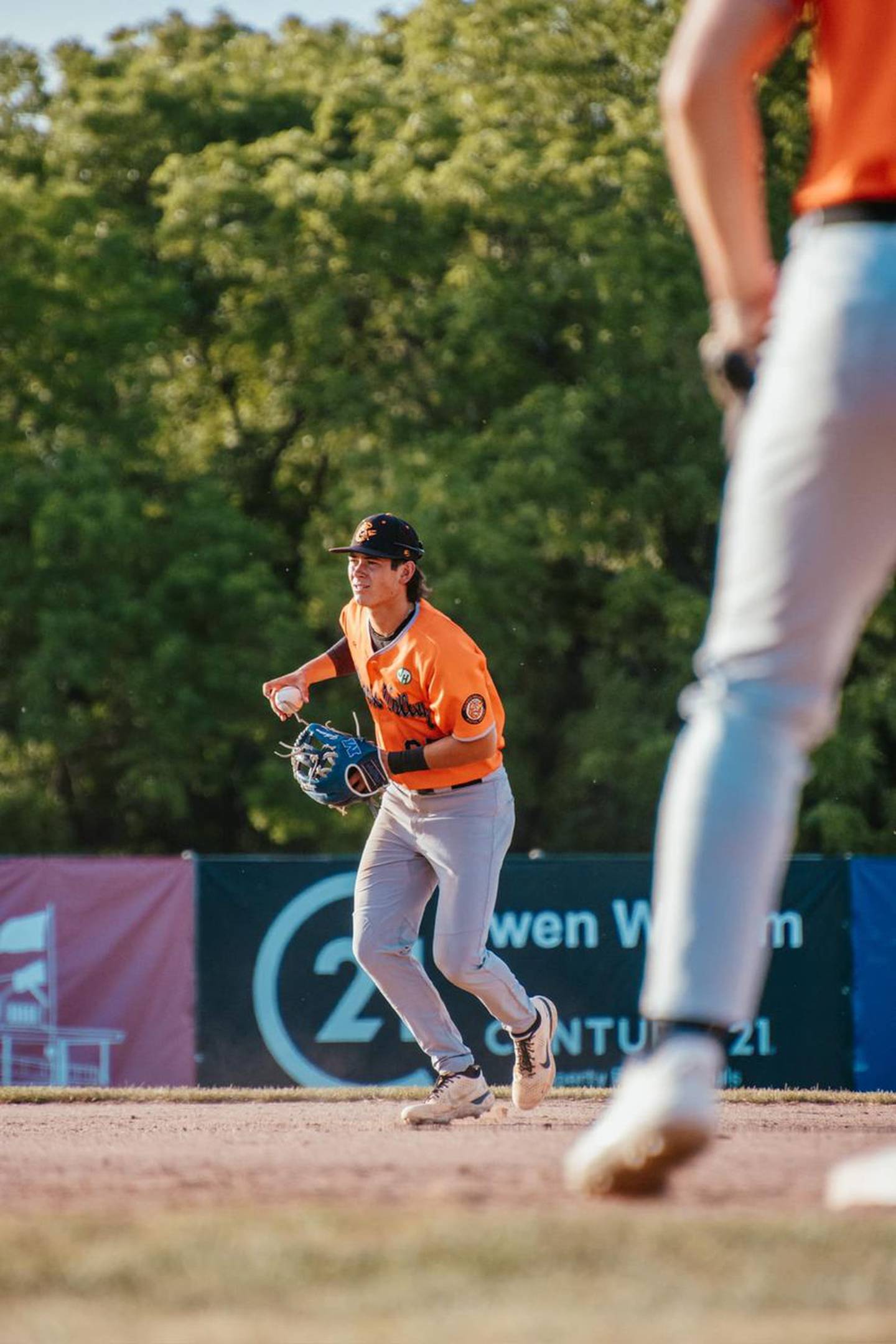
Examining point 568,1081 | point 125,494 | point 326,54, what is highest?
point 326,54

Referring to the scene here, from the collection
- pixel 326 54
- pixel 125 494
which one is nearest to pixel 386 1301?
pixel 125 494

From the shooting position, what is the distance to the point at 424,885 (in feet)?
24.9

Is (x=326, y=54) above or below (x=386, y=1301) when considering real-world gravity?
above

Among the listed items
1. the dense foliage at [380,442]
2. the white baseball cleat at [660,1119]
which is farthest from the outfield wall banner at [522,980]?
the dense foliage at [380,442]

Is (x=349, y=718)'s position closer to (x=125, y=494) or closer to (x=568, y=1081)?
(x=125, y=494)

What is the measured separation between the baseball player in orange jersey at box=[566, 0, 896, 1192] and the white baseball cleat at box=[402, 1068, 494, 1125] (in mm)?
3930

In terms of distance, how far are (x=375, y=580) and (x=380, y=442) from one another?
25.0 m

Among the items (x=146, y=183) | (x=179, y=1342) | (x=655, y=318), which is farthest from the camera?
(x=146, y=183)

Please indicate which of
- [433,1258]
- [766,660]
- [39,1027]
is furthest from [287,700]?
[39,1027]

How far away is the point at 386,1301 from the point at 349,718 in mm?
28695

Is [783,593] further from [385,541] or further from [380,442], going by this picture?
[380,442]

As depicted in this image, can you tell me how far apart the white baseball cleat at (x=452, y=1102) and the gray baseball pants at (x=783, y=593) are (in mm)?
4030

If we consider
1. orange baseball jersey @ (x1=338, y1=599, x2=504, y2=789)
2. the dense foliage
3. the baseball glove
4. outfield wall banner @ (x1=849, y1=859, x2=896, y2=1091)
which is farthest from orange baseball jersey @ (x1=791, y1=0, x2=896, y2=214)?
the dense foliage

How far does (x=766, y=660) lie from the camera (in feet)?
10.1
